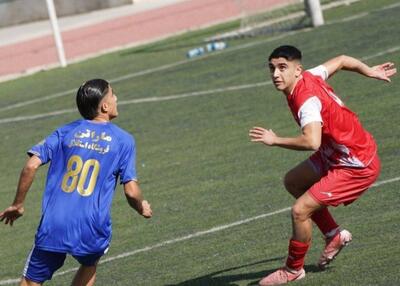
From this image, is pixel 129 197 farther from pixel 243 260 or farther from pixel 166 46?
pixel 166 46

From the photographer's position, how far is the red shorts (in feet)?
28.0

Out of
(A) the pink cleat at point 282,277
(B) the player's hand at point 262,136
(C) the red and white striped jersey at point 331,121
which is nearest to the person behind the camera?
(B) the player's hand at point 262,136

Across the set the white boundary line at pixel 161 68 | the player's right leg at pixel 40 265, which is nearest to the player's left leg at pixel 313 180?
the player's right leg at pixel 40 265

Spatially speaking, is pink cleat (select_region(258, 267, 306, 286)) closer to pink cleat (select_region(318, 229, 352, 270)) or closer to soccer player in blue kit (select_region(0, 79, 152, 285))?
pink cleat (select_region(318, 229, 352, 270))

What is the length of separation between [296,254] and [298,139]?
0.88 meters

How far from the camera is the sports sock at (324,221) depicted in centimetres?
887

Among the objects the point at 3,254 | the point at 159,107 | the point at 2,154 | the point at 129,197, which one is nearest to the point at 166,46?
the point at 159,107

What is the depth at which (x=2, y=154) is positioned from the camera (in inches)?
681

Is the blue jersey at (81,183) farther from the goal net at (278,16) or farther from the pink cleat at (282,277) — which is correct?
the goal net at (278,16)

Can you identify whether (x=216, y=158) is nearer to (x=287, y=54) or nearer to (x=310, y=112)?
(x=287, y=54)

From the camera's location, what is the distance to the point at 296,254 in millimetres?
8539

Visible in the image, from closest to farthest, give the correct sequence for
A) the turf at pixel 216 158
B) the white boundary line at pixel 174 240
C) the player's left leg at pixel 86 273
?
the player's left leg at pixel 86 273, the turf at pixel 216 158, the white boundary line at pixel 174 240

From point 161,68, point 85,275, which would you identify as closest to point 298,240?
point 85,275

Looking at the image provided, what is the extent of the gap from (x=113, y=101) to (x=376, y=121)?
6874 millimetres
